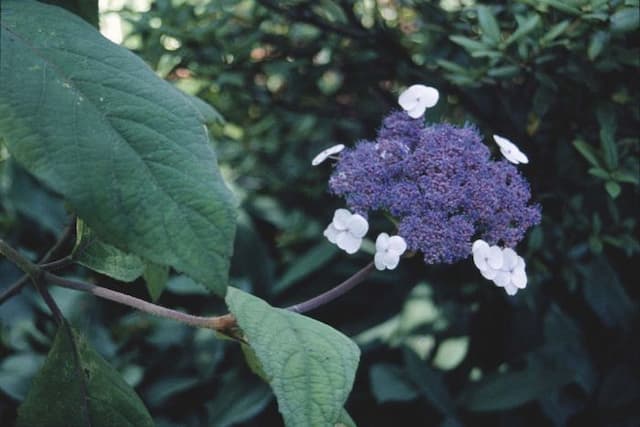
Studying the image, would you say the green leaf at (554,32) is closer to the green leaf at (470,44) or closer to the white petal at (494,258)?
the green leaf at (470,44)

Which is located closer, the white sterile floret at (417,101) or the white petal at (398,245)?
the white petal at (398,245)

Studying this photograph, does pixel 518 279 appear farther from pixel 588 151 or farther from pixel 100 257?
pixel 100 257

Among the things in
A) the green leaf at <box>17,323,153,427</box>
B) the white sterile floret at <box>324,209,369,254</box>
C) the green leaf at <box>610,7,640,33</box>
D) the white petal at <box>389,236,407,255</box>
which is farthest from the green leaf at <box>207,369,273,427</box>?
the green leaf at <box>610,7,640,33</box>

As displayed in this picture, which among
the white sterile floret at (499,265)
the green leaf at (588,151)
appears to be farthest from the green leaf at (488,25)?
the white sterile floret at (499,265)

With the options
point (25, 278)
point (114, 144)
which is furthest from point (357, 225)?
point (25, 278)

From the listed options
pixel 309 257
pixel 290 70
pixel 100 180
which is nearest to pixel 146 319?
pixel 309 257

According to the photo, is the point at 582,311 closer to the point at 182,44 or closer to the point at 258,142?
the point at 258,142
